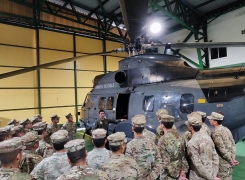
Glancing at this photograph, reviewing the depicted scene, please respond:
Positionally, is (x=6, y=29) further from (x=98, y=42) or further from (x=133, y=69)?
(x=133, y=69)

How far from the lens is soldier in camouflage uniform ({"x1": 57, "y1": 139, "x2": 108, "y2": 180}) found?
1.60 meters

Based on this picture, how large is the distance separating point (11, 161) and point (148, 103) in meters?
4.12

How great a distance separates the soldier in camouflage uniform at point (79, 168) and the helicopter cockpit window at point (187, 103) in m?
3.40

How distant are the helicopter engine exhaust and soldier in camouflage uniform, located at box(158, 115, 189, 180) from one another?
11.4 feet

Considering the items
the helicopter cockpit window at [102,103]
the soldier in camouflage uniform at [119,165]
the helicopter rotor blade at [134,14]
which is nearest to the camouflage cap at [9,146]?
the soldier in camouflage uniform at [119,165]

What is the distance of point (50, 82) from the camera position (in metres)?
14.0

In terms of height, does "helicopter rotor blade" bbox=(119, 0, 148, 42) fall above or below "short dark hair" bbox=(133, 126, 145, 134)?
above

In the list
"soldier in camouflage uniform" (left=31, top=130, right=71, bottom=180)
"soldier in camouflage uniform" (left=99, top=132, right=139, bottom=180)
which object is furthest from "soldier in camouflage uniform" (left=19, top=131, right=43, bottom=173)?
"soldier in camouflage uniform" (left=99, top=132, right=139, bottom=180)

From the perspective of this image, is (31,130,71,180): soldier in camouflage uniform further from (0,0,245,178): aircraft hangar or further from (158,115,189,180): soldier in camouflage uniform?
(0,0,245,178): aircraft hangar

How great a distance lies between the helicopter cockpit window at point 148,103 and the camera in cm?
545

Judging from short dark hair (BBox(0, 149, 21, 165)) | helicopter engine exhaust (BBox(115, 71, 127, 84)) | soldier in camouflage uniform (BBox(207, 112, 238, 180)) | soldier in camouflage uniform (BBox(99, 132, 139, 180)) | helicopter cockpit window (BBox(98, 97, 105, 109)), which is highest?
helicopter engine exhaust (BBox(115, 71, 127, 84))

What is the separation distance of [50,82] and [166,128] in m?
12.2

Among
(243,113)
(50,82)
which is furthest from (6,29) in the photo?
(243,113)

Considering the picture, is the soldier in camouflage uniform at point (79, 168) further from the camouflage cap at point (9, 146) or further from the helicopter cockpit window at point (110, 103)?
the helicopter cockpit window at point (110, 103)
